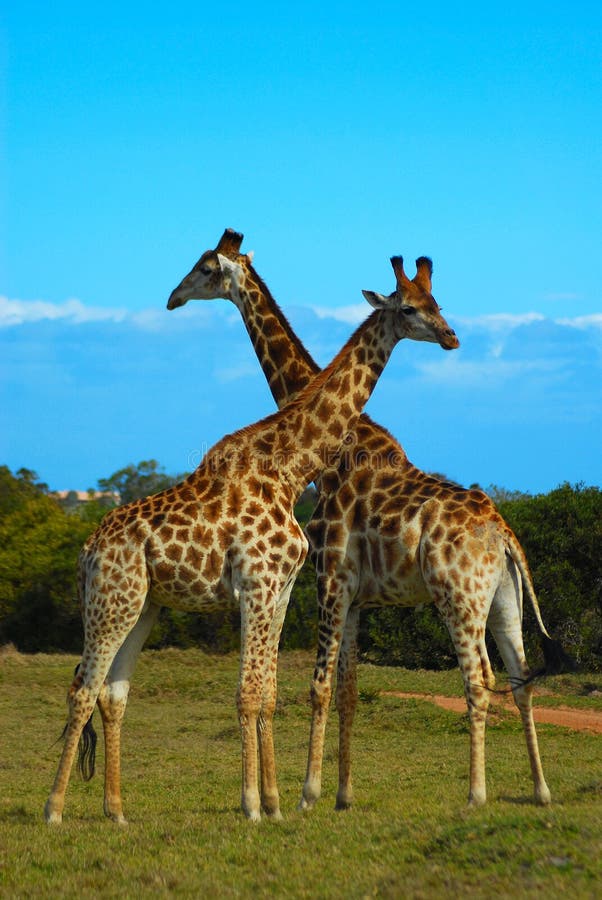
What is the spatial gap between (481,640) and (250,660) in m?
1.84

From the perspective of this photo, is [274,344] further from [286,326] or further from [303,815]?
[303,815]

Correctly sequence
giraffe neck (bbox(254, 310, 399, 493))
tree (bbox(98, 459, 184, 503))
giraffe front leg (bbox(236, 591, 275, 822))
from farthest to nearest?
tree (bbox(98, 459, 184, 503))
giraffe neck (bbox(254, 310, 399, 493))
giraffe front leg (bbox(236, 591, 275, 822))

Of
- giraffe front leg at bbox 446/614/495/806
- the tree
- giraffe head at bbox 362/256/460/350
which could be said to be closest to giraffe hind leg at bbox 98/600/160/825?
giraffe front leg at bbox 446/614/495/806

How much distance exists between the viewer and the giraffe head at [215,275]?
1220 cm

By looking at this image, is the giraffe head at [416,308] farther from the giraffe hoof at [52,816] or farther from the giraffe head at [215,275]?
the giraffe hoof at [52,816]

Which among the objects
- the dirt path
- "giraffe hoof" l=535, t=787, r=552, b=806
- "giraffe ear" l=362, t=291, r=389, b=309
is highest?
"giraffe ear" l=362, t=291, r=389, b=309

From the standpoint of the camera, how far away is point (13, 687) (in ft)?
57.1

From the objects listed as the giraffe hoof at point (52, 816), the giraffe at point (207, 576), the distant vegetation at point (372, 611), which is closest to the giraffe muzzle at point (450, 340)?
the giraffe at point (207, 576)

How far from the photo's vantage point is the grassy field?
6.94 m

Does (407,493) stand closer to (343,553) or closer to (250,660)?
(343,553)

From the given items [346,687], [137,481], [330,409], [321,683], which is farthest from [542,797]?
[137,481]

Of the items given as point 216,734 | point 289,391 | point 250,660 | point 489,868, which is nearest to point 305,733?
point 216,734

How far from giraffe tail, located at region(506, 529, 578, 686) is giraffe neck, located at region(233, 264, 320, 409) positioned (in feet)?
10.3

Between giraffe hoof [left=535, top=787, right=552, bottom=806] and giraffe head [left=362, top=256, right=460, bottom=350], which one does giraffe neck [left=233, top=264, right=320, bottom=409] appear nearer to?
giraffe head [left=362, top=256, right=460, bottom=350]
